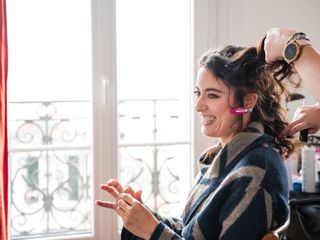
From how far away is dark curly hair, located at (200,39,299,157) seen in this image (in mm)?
1275

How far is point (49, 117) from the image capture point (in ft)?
7.59

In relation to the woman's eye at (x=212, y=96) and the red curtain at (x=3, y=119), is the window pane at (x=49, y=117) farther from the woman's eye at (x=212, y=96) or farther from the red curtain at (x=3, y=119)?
the woman's eye at (x=212, y=96)

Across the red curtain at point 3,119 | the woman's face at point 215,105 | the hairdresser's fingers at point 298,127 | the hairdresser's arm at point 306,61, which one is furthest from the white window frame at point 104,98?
the hairdresser's arm at point 306,61

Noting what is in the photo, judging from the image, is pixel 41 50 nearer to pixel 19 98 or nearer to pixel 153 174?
pixel 19 98

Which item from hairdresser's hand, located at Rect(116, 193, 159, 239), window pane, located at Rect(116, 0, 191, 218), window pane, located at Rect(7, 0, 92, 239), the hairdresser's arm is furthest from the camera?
window pane, located at Rect(116, 0, 191, 218)

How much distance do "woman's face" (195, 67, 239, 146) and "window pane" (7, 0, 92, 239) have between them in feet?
3.54

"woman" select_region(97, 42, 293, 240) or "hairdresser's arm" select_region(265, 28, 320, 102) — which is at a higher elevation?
"hairdresser's arm" select_region(265, 28, 320, 102)

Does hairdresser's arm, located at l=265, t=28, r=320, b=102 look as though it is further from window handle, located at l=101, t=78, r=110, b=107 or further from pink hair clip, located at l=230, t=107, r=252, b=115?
window handle, located at l=101, t=78, r=110, b=107

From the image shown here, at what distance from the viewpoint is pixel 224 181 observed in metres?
1.13

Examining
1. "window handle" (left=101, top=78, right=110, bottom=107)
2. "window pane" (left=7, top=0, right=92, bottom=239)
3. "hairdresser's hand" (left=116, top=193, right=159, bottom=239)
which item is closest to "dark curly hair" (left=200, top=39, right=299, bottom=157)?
"hairdresser's hand" (left=116, top=193, right=159, bottom=239)

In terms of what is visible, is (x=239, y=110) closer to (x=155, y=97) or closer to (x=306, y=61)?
(x=306, y=61)

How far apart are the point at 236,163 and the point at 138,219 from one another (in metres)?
0.34

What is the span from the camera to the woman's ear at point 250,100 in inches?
50.4

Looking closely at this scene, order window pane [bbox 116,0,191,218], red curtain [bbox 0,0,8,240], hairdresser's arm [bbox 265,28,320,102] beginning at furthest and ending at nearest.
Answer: window pane [bbox 116,0,191,218]
red curtain [bbox 0,0,8,240]
hairdresser's arm [bbox 265,28,320,102]
